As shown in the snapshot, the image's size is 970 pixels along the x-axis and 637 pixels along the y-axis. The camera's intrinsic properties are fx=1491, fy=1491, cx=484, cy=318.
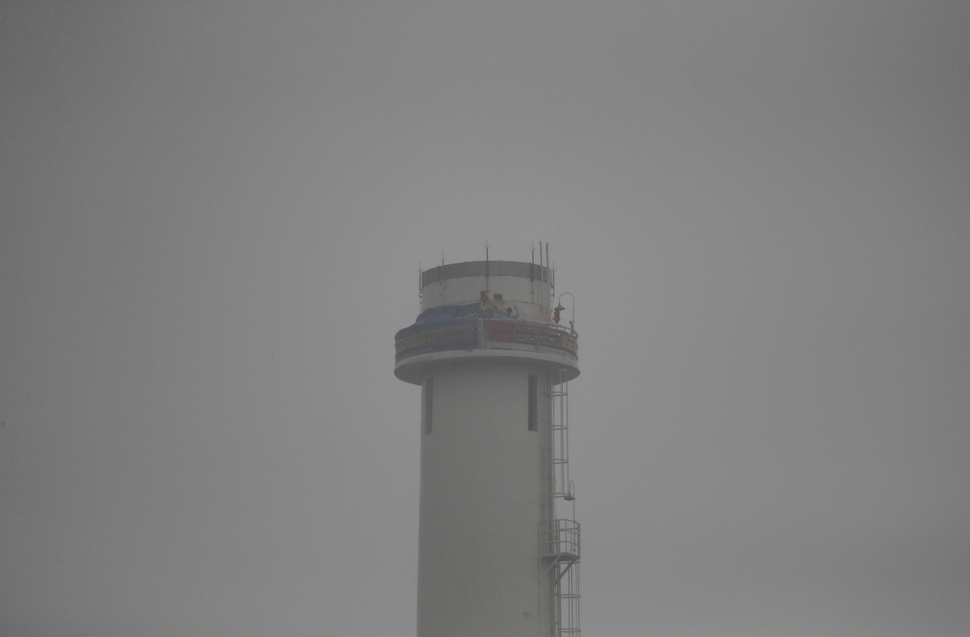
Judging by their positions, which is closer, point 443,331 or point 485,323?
point 485,323

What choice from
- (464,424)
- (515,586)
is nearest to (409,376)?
(464,424)

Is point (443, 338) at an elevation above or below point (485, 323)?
below

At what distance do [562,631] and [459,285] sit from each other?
1193cm

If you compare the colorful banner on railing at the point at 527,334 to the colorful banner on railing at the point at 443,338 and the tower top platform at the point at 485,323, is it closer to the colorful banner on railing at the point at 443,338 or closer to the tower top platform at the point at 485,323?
the tower top platform at the point at 485,323

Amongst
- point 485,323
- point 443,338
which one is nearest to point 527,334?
point 485,323

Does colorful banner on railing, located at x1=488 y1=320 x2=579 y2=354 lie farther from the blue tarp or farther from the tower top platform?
the blue tarp

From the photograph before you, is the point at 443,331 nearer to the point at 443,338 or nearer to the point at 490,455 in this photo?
the point at 443,338

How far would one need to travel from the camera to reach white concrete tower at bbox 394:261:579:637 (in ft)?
156

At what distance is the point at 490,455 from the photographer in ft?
159

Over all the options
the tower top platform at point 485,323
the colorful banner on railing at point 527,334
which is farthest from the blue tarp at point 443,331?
the colorful banner on railing at point 527,334

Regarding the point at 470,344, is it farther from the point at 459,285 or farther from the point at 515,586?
the point at 515,586

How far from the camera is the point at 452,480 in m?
48.4

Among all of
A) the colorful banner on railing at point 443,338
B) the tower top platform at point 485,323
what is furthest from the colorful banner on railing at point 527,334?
the colorful banner on railing at point 443,338

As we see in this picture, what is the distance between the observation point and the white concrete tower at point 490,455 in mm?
47625
